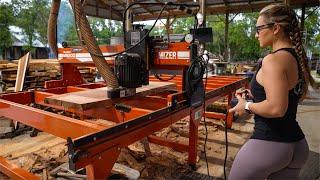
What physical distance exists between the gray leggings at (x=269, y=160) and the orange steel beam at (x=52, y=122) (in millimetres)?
1004

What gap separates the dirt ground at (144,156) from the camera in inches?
135

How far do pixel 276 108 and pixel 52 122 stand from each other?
1.70 m

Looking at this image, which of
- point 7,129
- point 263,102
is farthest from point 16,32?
point 263,102

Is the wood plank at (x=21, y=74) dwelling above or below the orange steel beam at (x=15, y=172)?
above

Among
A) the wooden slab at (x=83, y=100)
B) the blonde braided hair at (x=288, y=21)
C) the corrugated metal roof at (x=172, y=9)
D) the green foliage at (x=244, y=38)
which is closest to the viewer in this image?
the blonde braided hair at (x=288, y=21)

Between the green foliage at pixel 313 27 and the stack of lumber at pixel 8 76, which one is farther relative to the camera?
the green foliage at pixel 313 27

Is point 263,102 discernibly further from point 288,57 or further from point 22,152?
point 22,152

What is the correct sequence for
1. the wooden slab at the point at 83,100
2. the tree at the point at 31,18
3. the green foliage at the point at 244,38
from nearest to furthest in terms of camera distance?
1. the wooden slab at the point at 83,100
2. the tree at the point at 31,18
3. the green foliage at the point at 244,38

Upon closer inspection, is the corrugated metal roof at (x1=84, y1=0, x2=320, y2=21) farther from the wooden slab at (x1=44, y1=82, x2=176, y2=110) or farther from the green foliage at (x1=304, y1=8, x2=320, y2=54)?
the wooden slab at (x1=44, y1=82, x2=176, y2=110)

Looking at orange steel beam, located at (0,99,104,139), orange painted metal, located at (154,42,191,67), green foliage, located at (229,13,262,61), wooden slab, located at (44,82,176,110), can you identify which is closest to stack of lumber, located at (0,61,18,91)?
orange steel beam, located at (0,99,104,139)

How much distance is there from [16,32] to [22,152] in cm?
3134

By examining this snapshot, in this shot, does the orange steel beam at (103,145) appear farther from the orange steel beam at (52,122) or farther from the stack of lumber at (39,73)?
the stack of lumber at (39,73)

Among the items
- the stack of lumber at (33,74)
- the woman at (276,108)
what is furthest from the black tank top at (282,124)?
the stack of lumber at (33,74)

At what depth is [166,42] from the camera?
3014 mm
